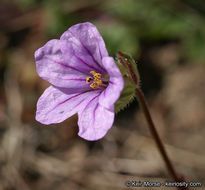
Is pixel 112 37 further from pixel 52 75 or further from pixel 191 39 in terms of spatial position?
pixel 52 75

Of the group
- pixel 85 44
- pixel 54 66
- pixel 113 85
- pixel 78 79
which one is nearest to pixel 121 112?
pixel 78 79

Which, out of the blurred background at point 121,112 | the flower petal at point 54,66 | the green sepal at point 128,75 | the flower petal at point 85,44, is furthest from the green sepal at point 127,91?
the blurred background at point 121,112

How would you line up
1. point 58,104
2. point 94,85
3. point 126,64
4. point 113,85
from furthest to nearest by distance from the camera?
point 94,85, point 58,104, point 126,64, point 113,85

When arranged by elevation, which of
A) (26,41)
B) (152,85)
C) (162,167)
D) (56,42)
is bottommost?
(162,167)

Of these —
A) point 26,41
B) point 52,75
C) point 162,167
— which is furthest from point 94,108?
point 26,41

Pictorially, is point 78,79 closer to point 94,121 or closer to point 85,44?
point 85,44

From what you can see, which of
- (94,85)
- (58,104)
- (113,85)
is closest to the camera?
(113,85)
